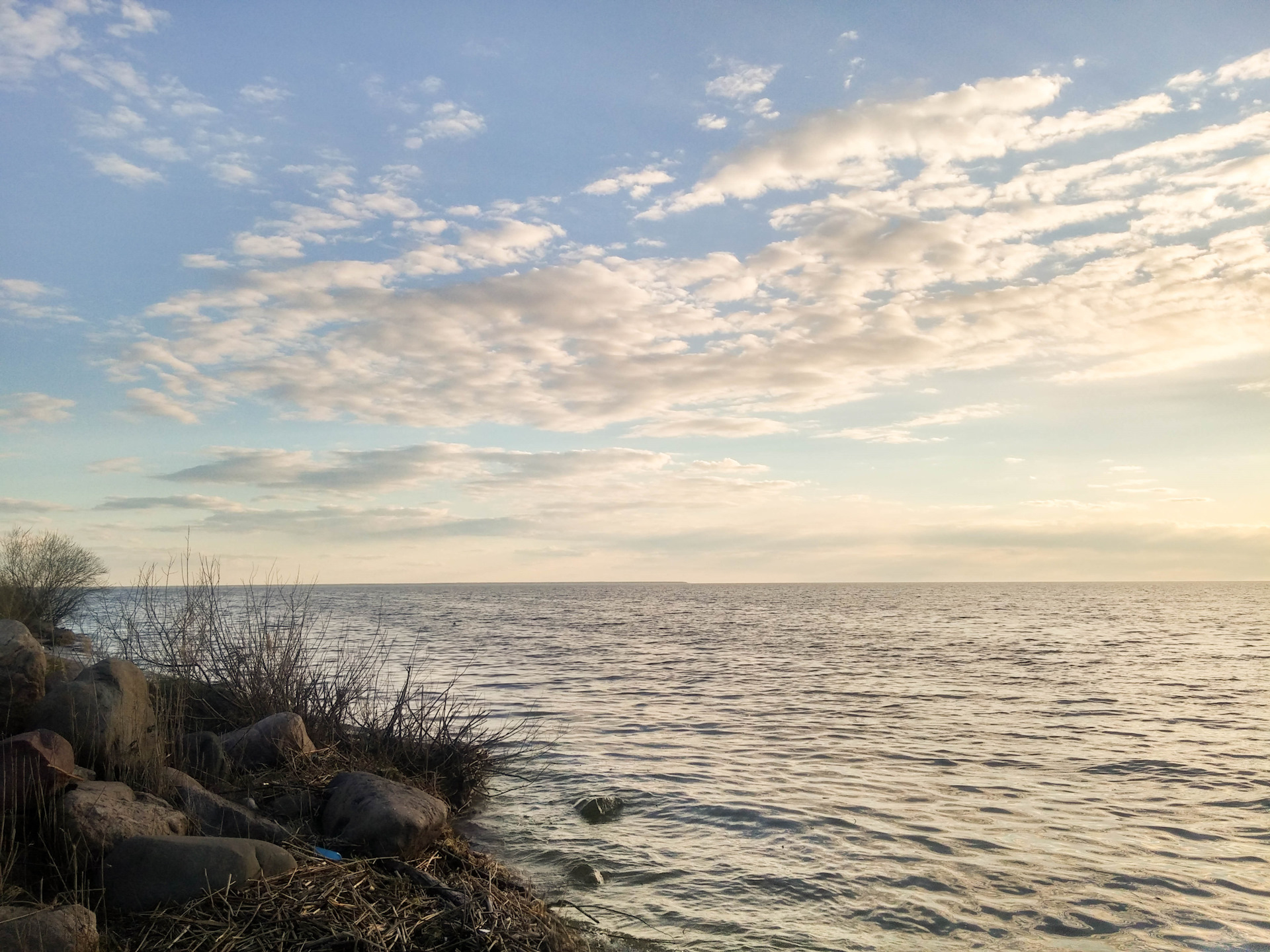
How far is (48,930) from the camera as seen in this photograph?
4.70 m

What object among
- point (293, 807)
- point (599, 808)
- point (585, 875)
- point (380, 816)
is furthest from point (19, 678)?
point (599, 808)

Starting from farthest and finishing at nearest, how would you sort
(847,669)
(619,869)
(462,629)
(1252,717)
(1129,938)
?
(462,629) < (847,669) < (1252,717) < (619,869) < (1129,938)

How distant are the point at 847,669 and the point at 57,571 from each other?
32.0 meters

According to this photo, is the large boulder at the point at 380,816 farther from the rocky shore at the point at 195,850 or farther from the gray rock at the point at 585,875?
the gray rock at the point at 585,875

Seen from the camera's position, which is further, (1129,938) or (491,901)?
(1129,938)

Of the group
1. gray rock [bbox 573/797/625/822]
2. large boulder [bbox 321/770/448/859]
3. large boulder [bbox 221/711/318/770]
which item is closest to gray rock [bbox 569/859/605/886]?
gray rock [bbox 573/797/625/822]

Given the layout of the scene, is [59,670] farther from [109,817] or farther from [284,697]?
[109,817]

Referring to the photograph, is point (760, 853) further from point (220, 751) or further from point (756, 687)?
point (756, 687)

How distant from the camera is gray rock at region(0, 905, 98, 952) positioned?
461cm

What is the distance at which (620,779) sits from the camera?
13852 millimetres

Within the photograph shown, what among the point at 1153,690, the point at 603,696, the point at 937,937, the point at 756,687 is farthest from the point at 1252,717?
the point at 937,937

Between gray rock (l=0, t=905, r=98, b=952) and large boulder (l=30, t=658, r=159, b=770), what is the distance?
2260 mm

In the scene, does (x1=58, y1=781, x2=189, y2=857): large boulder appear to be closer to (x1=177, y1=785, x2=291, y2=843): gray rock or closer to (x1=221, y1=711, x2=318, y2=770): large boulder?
(x1=177, y1=785, x2=291, y2=843): gray rock

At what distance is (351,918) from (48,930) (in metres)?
1.69
